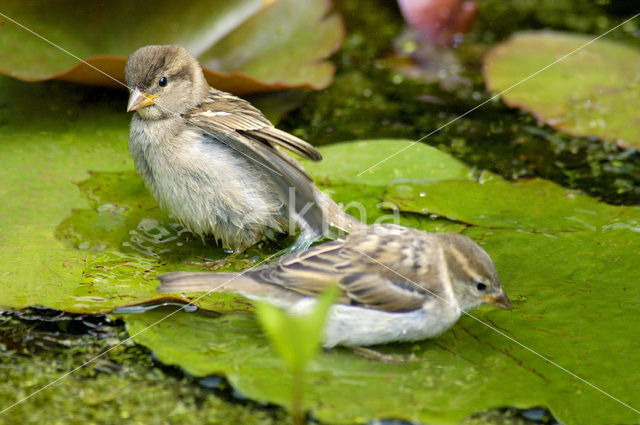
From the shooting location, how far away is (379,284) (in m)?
3.35

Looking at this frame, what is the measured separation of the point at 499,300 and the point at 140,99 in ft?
7.48

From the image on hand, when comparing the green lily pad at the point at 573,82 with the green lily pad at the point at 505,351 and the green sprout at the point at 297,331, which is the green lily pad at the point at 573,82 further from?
the green sprout at the point at 297,331

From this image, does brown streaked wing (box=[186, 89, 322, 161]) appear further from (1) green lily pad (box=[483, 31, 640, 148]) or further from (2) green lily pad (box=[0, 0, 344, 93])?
(1) green lily pad (box=[483, 31, 640, 148])

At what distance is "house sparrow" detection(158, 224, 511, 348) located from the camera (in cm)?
328

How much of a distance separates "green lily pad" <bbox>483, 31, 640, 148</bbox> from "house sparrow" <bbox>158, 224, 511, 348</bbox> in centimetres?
229

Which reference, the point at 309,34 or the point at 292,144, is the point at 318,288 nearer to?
the point at 292,144

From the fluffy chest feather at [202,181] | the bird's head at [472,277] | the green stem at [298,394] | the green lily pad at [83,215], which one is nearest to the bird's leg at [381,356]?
the bird's head at [472,277]

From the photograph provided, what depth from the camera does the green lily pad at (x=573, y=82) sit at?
527 cm

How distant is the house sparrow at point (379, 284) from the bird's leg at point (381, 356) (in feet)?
0.12

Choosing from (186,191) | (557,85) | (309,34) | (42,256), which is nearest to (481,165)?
(557,85)

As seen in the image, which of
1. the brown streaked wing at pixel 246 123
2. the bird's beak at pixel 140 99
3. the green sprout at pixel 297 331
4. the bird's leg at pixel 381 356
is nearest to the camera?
the green sprout at pixel 297 331

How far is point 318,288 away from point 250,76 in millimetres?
2243

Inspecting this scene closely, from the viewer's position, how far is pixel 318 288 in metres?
3.35

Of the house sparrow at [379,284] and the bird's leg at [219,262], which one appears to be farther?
the bird's leg at [219,262]
